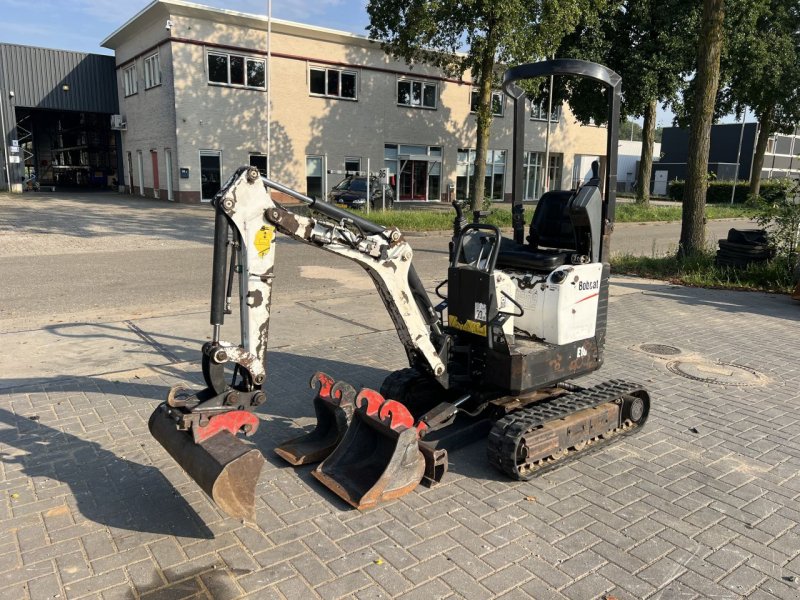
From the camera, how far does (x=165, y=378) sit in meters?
6.40

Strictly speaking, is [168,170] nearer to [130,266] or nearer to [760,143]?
[130,266]

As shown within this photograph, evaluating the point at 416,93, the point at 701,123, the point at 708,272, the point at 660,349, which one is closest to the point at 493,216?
the point at 701,123

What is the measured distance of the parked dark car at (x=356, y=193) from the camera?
24.5 meters

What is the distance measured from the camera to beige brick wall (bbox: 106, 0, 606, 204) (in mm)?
27203

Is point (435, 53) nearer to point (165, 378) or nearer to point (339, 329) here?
point (339, 329)

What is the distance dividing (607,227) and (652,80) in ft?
76.1

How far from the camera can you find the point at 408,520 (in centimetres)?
389

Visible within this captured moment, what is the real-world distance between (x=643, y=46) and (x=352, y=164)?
14.5 metres

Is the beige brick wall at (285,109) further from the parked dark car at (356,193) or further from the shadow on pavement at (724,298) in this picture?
the shadow on pavement at (724,298)

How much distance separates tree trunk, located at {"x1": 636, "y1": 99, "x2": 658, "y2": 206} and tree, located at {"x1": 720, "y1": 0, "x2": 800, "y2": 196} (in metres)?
3.53

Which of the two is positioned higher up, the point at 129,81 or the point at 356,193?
the point at 129,81

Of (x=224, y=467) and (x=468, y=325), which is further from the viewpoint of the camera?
(x=468, y=325)

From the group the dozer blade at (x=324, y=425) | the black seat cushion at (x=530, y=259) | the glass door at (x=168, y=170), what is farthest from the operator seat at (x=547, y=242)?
the glass door at (x=168, y=170)

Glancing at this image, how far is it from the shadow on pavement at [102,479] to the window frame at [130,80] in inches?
1217
